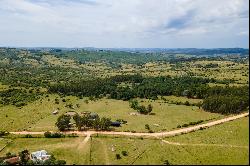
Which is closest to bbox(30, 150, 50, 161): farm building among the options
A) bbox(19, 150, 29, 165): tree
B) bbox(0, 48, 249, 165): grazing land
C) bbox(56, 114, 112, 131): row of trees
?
bbox(19, 150, 29, 165): tree

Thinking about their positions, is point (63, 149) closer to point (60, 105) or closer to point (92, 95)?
point (60, 105)

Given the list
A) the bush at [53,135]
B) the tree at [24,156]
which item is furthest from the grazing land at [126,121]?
the tree at [24,156]

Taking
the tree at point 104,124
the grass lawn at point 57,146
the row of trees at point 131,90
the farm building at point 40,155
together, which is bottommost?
the grass lawn at point 57,146

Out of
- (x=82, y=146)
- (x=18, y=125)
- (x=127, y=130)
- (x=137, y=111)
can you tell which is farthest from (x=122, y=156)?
(x=137, y=111)

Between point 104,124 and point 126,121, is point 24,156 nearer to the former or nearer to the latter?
point 104,124

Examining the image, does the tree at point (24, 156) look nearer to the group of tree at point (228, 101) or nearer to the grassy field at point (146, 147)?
the grassy field at point (146, 147)

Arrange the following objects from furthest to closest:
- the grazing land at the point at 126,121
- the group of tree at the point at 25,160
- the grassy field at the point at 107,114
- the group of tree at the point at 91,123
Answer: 1. the grassy field at the point at 107,114
2. the group of tree at the point at 91,123
3. the grazing land at the point at 126,121
4. the group of tree at the point at 25,160

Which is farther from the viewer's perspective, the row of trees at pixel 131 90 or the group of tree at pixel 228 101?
the row of trees at pixel 131 90

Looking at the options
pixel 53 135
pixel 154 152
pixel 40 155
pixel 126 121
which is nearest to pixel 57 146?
pixel 53 135
